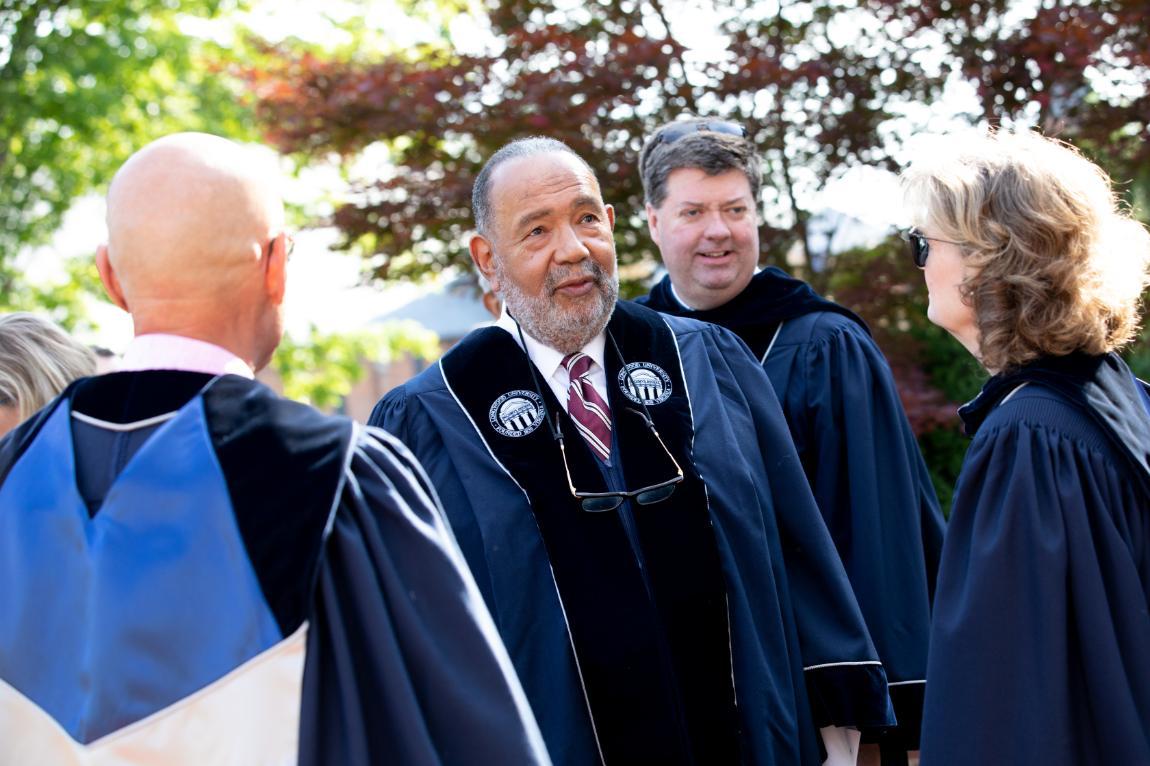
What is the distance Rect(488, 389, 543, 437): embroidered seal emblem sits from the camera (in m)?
3.12

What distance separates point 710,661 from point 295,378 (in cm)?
1291

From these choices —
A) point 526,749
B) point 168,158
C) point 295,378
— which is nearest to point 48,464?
point 168,158

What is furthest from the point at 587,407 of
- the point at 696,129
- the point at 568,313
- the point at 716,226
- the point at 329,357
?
the point at 329,357

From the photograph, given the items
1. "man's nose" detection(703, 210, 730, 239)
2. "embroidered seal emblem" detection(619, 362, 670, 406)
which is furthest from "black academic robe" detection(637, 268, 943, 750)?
"embroidered seal emblem" detection(619, 362, 670, 406)

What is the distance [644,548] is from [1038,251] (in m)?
1.14

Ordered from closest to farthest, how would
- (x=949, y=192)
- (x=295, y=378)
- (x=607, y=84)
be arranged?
1. (x=949, y=192)
2. (x=607, y=84)
3. (x=295, y=378)

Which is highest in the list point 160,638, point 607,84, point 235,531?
point 607,84

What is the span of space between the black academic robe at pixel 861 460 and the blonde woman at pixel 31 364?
1.95 m

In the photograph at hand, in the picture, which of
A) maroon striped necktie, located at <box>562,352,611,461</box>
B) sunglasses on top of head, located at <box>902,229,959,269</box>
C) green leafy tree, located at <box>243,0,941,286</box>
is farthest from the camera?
green leafy tree, located at <box>243,0,941,286</box>

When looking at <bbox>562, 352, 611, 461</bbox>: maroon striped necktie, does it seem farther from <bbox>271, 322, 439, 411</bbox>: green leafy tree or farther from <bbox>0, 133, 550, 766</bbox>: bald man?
<bbox>271, 322, 439, 411</bbox>: green leafy tree

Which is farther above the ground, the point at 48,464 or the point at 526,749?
the point at 48,464

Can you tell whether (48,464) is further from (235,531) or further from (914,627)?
(914,627)

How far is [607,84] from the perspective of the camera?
19.0 feet

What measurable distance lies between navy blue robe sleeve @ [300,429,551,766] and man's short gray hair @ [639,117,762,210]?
2.12 meters
